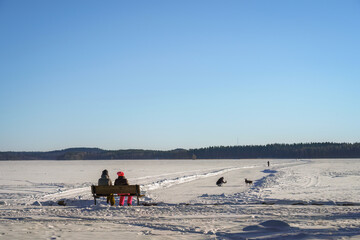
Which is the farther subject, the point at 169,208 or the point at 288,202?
the point at 288,202

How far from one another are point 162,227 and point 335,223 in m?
3.37

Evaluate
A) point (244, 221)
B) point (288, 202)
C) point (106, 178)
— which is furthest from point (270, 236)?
point (106, 178)

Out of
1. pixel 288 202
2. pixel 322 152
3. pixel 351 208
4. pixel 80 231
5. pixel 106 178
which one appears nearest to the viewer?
pixel 80 231

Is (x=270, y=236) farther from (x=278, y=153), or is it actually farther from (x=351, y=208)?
(x=278, y=153)

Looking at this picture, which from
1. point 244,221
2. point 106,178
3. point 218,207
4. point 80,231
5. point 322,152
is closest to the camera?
point 80,231

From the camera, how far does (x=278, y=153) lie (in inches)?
6708

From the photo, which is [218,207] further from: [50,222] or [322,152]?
[322,152]

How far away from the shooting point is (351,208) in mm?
9734

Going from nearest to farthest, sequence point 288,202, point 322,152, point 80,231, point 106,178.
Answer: point 80,231, point 288,202, point 106,178, point 322,152

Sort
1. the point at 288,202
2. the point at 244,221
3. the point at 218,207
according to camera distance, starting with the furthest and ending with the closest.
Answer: the point at 288,202 < the point at 218,207 < the point at 244,221

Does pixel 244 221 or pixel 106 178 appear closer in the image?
pixel 244 221

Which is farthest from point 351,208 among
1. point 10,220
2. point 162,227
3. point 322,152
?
point 322,152

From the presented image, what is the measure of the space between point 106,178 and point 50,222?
4.56 m

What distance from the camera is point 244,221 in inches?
319
